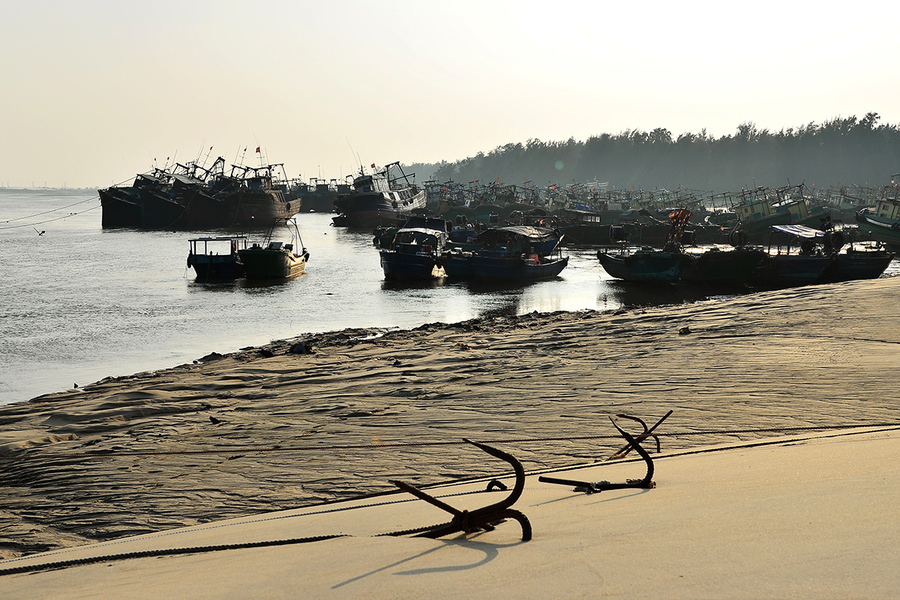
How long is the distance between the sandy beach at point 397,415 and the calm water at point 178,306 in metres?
4.66

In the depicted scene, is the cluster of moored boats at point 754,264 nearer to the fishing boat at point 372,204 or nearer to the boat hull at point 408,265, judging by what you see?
the boat hull at point 408,265

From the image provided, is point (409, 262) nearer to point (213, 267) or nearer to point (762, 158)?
point (213, 267)

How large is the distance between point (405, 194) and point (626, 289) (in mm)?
60809

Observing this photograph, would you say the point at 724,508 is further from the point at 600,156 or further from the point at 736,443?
the point at 600,156

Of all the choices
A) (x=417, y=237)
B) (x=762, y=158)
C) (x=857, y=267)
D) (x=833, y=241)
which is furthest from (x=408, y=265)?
(x=762, y=158)

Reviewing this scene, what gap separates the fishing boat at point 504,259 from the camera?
34844 millimetres

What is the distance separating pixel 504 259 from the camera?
114ft

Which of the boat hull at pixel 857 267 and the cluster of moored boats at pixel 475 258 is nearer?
the boat hull at pixel 857 267

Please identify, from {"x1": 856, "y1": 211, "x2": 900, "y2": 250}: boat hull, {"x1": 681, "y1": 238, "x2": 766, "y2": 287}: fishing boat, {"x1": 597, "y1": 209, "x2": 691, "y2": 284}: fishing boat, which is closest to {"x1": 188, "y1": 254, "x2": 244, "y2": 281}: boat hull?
{"x1": 597, "y1": 209, "x2": 691, "y2": 284}: fishing boat

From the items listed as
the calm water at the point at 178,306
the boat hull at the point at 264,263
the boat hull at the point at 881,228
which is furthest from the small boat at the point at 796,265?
the boat hull at the point at 264,263

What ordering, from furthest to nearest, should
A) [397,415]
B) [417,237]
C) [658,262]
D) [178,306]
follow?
[417,237] → [658,262] → [178,306] → [397,415]

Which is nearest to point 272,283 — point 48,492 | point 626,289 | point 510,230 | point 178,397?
point 510,230

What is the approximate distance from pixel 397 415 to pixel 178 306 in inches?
863

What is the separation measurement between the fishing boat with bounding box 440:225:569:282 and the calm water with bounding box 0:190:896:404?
3.26ft
